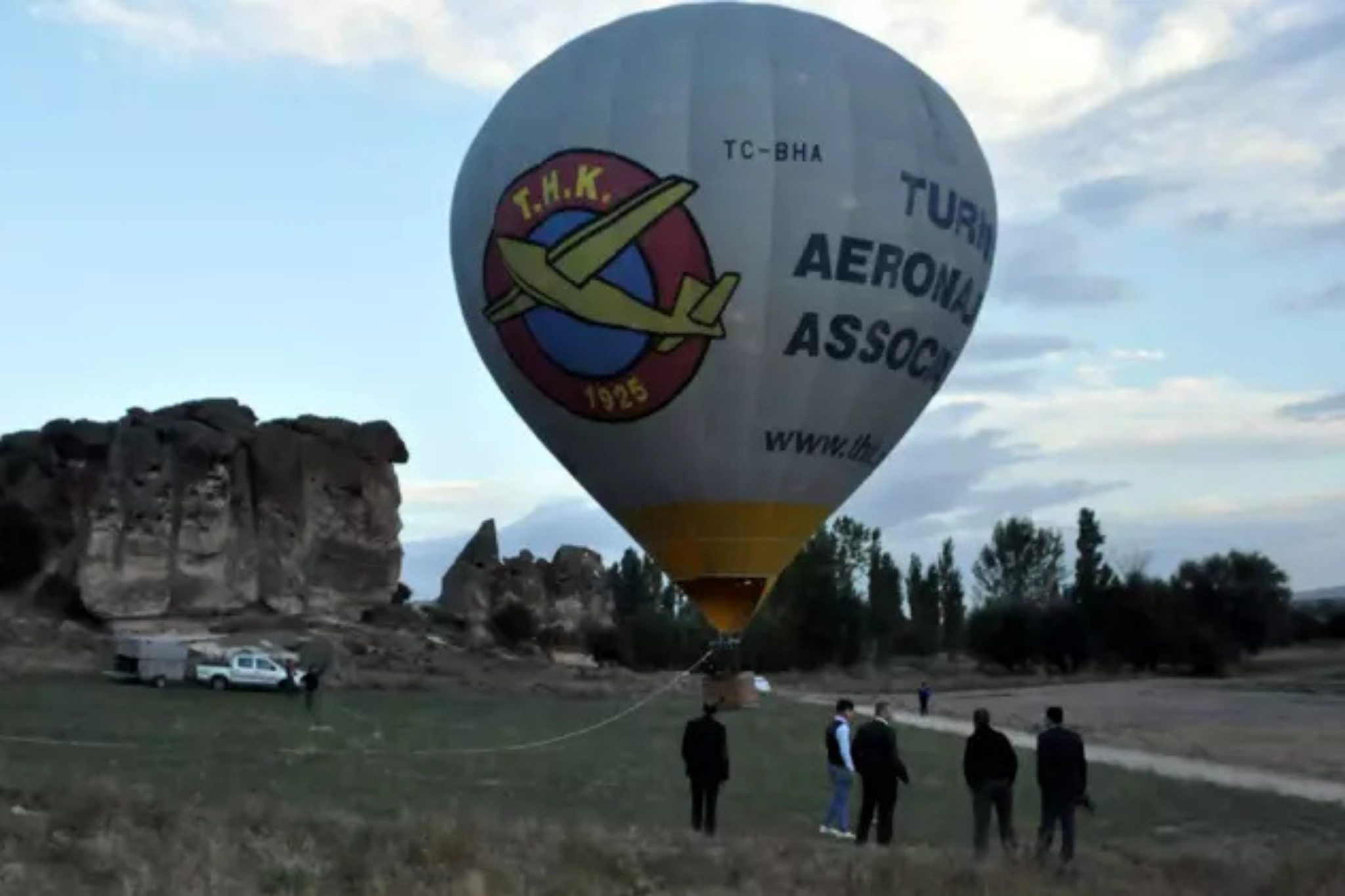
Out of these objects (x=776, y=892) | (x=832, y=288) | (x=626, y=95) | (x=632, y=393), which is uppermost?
(x=626, y=95)

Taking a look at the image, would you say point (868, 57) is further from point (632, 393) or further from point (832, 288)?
point (632, 393)

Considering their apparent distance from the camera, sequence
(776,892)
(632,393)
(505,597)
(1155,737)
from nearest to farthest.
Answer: (776,892) < (632,393) < (1155,737) < (505,597)

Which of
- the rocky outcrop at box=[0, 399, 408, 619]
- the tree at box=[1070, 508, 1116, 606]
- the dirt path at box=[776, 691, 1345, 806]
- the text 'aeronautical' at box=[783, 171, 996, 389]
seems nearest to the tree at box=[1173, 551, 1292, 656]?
the tree at box=[1070, 508, 1116, 606]

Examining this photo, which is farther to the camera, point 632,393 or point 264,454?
point 264,454

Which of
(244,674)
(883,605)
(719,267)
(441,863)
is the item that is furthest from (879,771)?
(883,605)

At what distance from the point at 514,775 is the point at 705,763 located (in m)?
7.57

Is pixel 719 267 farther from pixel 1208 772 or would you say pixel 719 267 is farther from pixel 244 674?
pixel 244 674

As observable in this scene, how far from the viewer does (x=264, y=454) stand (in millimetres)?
71875

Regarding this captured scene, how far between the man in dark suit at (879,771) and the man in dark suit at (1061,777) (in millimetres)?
1277

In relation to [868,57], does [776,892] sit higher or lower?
lower

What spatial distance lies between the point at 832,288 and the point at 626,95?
142 inches

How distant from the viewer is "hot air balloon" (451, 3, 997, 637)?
69.8 feet

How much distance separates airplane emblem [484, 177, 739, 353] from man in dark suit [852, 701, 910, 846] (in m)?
7.65

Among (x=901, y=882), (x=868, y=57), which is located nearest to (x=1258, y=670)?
(x=868, y=57)
